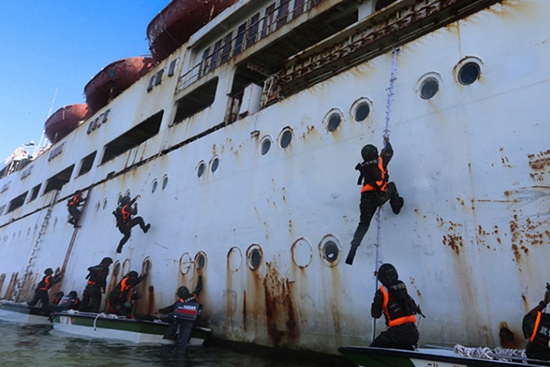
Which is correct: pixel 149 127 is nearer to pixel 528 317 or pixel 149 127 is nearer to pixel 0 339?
pixel 0 339

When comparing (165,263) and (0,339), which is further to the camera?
(165,263)

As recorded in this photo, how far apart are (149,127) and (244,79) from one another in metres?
5.74

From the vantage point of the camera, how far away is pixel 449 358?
3078mm

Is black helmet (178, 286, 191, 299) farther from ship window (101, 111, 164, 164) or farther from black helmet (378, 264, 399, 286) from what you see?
ship window (101, 111, 164, 164)

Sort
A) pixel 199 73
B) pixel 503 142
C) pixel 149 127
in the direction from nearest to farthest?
pixel 503 142 → pixel 199 73 → pixel 149 127

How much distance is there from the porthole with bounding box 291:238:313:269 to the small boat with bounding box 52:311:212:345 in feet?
7.77

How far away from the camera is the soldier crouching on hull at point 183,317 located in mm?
6500

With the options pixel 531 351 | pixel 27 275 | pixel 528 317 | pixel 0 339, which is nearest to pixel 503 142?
pixel 528 317

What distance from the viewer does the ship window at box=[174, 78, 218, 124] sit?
434 inches

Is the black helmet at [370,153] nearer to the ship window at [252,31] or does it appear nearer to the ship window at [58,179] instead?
the ship window at [252,31]

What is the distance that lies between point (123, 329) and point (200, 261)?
194 cm

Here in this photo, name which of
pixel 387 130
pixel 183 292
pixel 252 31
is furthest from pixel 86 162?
pixel 387 130

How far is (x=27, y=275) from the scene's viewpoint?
611 inches

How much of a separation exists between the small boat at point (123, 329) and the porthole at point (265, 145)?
11.4 ft
